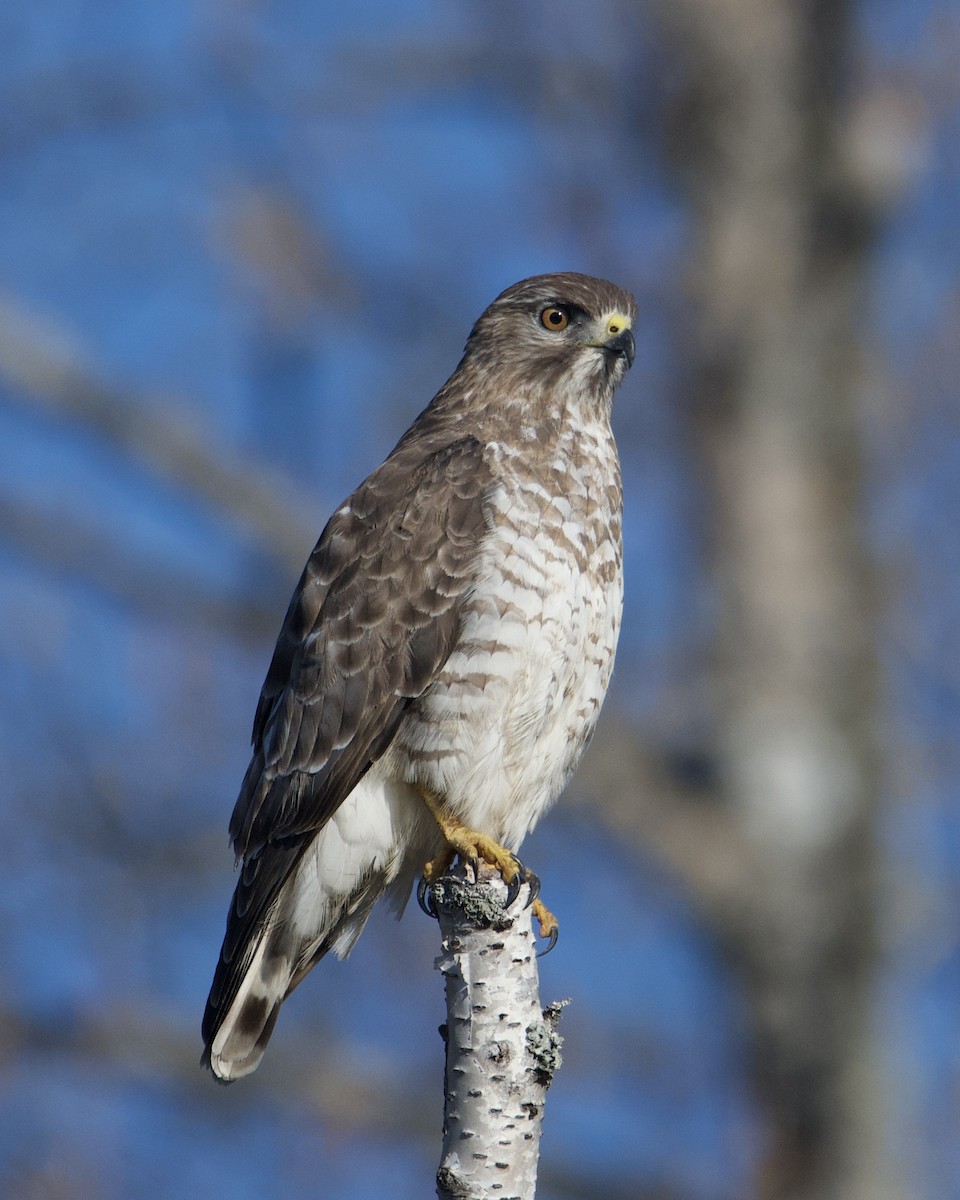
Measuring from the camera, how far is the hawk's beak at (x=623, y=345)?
492 centimetres

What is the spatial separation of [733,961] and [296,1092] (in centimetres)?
238

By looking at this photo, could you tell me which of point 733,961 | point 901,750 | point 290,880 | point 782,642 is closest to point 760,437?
point 782,642

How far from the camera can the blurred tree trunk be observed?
8.54m

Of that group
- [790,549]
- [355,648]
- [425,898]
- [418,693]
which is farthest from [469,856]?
[790,549]

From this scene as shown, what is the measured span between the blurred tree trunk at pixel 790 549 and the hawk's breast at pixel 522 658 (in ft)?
14.7

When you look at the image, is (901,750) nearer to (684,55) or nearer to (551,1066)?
(684,55)

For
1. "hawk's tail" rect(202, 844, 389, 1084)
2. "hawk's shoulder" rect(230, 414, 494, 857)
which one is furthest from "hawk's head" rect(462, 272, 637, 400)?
"hawk's tail" rect(202, 844, 389, 1084)

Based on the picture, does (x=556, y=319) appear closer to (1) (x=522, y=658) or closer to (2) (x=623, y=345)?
(2) (x=623, y=345)

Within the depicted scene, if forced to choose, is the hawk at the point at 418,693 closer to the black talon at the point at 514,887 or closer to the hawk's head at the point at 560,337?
the black talon at the point at 514,887

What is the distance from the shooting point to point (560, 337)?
500 centimetres

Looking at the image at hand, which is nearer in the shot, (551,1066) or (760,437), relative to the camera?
(551,1066)

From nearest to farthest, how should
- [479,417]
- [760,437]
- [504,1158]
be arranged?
[504,1158], [479,417], [760,437]

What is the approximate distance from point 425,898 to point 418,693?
495 mm

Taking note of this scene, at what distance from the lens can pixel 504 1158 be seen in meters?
3.22
